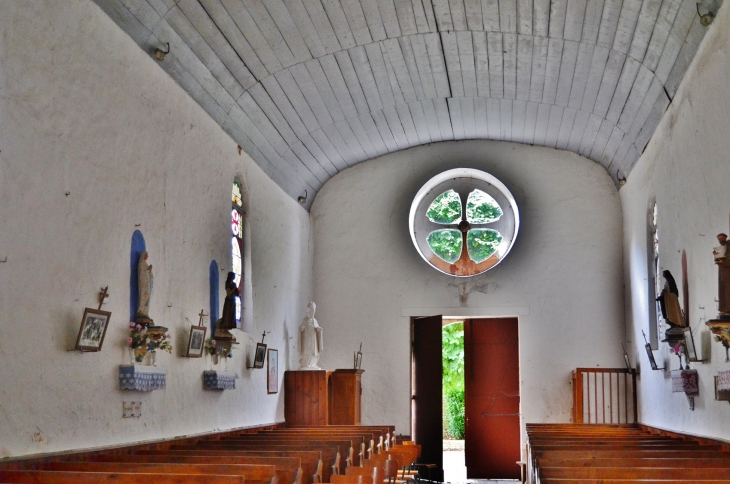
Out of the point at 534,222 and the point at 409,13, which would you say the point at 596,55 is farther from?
the point at 534,222

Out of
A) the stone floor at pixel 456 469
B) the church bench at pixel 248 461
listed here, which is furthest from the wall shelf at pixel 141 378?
the stone floor at pixel 456 469

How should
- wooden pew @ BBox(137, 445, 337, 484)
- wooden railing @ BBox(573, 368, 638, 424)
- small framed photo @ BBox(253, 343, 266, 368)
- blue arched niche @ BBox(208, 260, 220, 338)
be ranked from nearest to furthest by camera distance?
wooden pew @ BBox(137, 445, 337, 484)
blue arched niche @ BBox(208, 260, 220, 338)
small framed photo @ BBox(253, 343, 266, 368)
wooden railing @ BBox(573, 368, 638, 424)

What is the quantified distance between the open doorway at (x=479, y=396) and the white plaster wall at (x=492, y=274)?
282 millimetres

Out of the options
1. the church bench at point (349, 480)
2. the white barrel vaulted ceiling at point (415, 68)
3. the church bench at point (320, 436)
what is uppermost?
the white barrel vaulted ceiling at point (415, 68)

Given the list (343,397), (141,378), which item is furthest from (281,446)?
(343,397)

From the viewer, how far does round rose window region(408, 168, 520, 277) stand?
15.1 meters

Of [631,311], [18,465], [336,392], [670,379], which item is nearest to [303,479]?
[18,465]

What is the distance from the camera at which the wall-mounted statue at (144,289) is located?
7762mm

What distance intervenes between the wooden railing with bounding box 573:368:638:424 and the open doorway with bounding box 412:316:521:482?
4.46ft

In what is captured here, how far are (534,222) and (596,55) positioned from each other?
4.94 meters

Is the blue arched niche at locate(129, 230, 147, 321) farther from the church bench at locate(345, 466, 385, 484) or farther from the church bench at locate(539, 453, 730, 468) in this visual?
the church bench at locate(539, 453, 730, 468)

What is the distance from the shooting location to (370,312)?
1494cm

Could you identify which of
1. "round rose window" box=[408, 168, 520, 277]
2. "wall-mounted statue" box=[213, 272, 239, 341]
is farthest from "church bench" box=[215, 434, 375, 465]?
"round rose window" box=[408, 168, 520, 277]

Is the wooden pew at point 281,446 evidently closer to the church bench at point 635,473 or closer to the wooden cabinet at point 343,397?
the church bench at point 635,473
